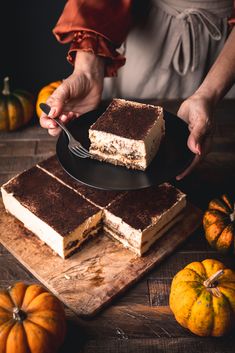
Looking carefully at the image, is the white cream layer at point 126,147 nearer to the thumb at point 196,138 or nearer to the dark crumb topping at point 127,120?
the dark crumb topping at point 127,120

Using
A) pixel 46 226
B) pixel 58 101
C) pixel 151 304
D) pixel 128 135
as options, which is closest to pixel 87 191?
pixel 46 226

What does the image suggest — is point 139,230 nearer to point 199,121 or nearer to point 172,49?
point 199,121

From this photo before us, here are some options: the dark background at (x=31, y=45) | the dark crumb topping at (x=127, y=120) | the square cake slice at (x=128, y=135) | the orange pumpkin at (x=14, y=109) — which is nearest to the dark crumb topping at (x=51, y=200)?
the square cake slice at (x=128, y=135)

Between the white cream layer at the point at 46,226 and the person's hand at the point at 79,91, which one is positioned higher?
the person's hand at the point at 79,91

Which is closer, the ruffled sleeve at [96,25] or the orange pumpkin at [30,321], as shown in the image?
the orange pumpkin at [30,321]

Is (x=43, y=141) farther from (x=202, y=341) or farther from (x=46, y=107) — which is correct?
(x=202, y=341)

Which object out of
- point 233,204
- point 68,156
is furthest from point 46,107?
point 233,204
